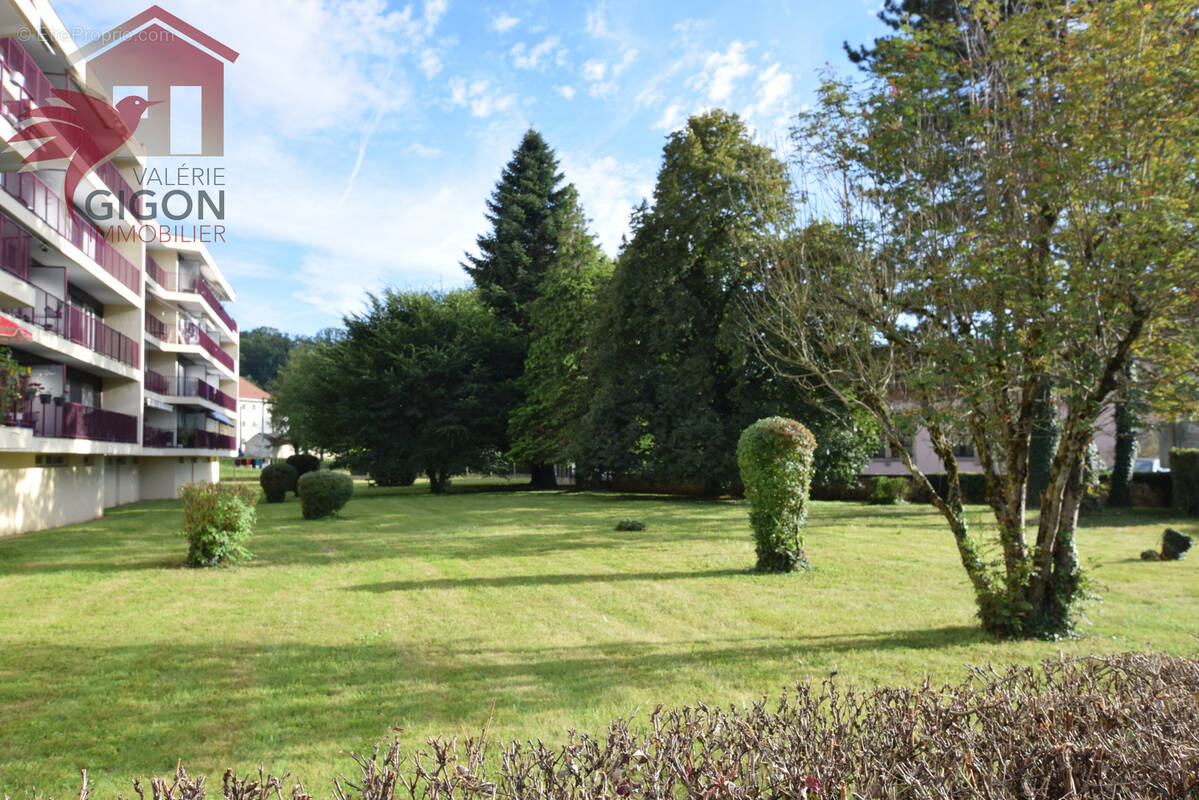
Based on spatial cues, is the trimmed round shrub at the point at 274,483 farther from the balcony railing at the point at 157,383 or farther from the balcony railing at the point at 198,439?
the balcony railing at the point at 157,383

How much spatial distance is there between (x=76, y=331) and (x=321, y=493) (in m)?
7.96

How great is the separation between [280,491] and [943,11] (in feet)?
89.3

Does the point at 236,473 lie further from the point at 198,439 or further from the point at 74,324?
the point at 74,324

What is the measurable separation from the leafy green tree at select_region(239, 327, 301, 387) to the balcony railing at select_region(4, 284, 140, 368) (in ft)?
279

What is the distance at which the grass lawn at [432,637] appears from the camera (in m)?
4.90

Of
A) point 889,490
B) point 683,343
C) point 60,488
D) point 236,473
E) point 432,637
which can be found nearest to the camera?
point 432,637

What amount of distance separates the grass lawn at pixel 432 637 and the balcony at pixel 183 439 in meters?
14.2

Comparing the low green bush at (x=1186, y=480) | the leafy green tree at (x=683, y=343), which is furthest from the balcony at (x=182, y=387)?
the low green bush at (x=1186, y=480)

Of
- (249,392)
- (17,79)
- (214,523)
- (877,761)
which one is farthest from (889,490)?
(249,392)

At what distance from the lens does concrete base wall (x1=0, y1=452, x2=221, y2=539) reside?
17.2 metres

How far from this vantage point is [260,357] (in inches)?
4124

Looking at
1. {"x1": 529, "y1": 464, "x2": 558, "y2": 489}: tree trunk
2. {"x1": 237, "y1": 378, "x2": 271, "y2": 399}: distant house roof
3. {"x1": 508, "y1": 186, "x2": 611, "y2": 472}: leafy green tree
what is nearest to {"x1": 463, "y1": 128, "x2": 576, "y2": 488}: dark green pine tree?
{"x1": 529, "y1": 464, "x2": 558, "y2": 489}: tree trunk

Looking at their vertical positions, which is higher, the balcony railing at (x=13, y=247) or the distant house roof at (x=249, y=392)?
the distant house roof at (x=249, y=392)

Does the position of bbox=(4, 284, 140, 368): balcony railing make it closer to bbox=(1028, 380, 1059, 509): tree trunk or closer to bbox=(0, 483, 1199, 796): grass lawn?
bbox=(0, 483, 1199, 796): grass lawn
